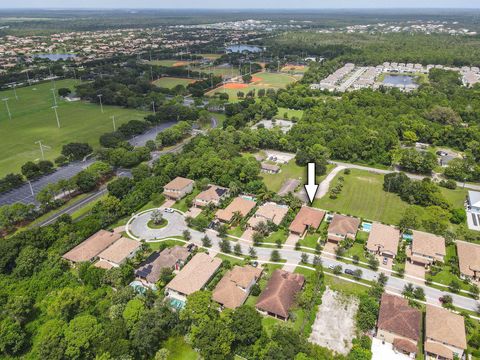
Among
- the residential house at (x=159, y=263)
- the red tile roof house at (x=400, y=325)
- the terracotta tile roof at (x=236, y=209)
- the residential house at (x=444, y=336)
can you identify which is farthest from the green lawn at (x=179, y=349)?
the residential house at (x=444, y=336)

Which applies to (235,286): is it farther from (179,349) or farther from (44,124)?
(44,124)

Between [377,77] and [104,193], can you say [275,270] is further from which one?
[377,77]

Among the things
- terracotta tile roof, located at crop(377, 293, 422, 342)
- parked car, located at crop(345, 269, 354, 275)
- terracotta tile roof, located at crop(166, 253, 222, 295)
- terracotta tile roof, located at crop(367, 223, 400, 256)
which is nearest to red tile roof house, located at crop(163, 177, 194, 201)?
terracotta tile roof, located at crop(166, 253, 222, 295)

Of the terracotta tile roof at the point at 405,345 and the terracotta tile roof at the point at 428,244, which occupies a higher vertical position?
the terracotta tile roof at the point at 428,244

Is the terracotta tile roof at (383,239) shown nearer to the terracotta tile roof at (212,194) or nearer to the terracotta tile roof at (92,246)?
the terracotta tile roof at (212,194)

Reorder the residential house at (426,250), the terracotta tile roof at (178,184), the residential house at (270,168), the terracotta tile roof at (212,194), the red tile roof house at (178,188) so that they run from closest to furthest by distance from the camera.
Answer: the residential house at (426,250) → the terracotta tile roof at (212,194) → the red tile roof house at (178,188) → the terracotta tile roof at (178,184) → the residential house at (270,168)

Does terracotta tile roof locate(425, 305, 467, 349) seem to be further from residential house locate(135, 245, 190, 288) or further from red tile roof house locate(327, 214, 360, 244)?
residential house locate(135, 245, 190, 288)

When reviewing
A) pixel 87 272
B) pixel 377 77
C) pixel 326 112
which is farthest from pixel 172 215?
pixel 377 77
